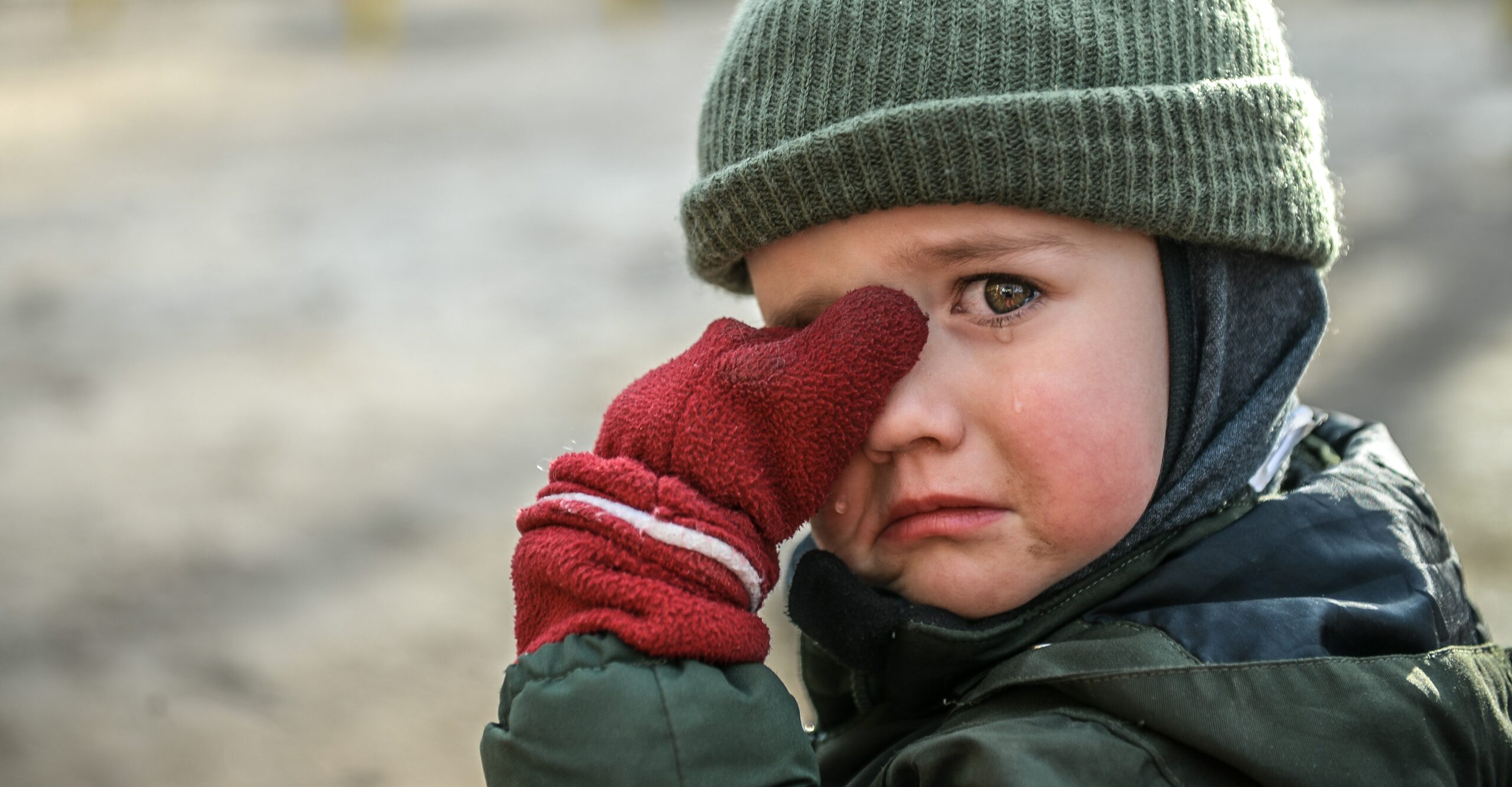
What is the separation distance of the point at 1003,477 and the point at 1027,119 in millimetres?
311

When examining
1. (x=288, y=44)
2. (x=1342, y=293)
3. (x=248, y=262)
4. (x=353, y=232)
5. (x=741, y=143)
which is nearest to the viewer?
(x=741, y=143)

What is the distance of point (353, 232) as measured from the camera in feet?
16.2

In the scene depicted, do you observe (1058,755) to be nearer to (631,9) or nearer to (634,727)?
(634,727)

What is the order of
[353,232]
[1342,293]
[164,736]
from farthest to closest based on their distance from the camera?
[353,232], [1342,293], [164,736]

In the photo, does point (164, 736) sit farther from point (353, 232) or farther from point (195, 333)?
point (353, 232)

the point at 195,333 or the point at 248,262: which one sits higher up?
the point at 248,262

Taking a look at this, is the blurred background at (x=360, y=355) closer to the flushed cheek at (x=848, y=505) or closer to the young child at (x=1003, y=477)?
the young child at (x=1003, y=477)

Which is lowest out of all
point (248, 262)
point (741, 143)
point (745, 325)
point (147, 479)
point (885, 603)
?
point (885, 603)

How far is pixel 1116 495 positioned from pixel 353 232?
4.26 meters

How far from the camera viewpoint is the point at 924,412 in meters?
1.12

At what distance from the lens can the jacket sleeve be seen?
3.22ft

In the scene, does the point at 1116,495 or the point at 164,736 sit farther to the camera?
the point at 164,736

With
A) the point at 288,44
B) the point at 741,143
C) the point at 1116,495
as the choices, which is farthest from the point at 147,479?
the point at 288,44

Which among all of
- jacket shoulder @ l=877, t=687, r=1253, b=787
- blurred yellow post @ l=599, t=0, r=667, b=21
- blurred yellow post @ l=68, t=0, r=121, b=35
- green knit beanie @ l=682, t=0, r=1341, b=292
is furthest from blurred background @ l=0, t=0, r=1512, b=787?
blurred yellow post @ l=599, t=0, r=667, b=21
